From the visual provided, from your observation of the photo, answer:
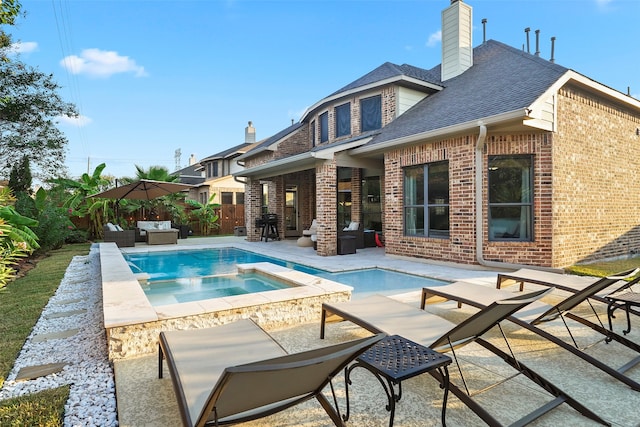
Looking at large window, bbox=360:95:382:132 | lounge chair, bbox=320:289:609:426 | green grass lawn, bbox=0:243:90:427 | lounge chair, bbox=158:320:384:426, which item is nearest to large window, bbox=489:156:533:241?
large window, bbox=360:95:382:132

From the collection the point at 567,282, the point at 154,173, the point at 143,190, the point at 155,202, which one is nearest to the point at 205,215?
the point at 155,202

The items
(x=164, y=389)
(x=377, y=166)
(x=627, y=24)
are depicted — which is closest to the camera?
(x=164, y=389)

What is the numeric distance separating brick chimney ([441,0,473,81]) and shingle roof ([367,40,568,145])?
0.39 metres

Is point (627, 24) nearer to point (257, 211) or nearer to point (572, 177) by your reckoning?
point (572, 177)

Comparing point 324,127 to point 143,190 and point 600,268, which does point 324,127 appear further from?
point 600,268

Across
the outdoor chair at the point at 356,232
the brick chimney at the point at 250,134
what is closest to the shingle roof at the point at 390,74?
the outdoor chair at the point at 356,232

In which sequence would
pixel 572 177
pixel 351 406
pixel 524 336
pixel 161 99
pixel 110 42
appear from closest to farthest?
pixel 351 406, pixel 524 336, pixel 572 177, pixel 110 42, pixel 161 99

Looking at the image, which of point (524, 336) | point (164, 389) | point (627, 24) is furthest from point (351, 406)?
point (627, 24)

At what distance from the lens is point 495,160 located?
871 cm

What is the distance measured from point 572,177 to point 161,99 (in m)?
25.6

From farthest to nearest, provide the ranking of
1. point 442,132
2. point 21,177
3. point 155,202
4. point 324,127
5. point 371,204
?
point 155,202, point 21,177, point 324,127, point 371,204, point 442,132

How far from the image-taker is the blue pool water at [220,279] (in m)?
7.27

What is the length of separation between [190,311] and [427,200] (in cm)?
744

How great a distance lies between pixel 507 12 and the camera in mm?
16359
